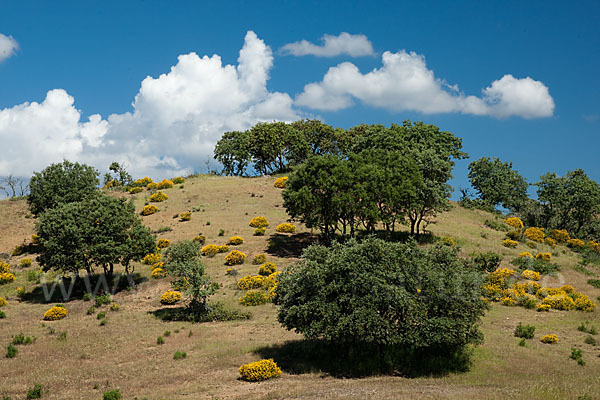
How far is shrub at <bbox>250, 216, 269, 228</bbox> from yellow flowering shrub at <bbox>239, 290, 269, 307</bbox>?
71.7 ft

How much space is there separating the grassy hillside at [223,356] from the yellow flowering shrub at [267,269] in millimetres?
2075

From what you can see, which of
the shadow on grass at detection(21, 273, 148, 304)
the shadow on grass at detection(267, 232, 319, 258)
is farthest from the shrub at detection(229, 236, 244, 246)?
the shadow on grass at detection(21, 273, 148, 304)

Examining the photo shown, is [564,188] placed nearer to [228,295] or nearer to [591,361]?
[591,361]

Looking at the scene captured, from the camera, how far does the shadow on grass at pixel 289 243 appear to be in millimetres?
50344

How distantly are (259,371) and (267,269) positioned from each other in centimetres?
2060

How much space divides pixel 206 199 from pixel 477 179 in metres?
52.5

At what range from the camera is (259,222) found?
197 feet

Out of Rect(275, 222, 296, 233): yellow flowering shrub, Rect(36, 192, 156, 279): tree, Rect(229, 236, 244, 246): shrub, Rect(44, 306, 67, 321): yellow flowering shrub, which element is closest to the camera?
Rect(44, 306, 67, 321): yellow flowering shrub

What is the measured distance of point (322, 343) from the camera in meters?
27.1

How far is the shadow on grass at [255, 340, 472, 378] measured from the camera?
941 inches

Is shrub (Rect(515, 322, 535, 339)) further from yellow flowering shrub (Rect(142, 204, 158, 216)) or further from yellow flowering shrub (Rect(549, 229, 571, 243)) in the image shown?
yellow flowering shrub (Rect(142, 204, 158, 216))

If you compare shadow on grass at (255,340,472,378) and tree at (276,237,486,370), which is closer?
tree at (276,237,486,370)

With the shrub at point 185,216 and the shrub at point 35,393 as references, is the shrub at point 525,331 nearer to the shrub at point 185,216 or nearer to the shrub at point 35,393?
the shrub at point 35,393

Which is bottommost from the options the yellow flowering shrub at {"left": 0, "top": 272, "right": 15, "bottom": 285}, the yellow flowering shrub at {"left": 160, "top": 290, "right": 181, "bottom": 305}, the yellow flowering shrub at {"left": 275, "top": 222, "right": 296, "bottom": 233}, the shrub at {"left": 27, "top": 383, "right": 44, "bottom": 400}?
the shrub at {"left": 27, "top": 383, "right": 44, "bottom": 400}
